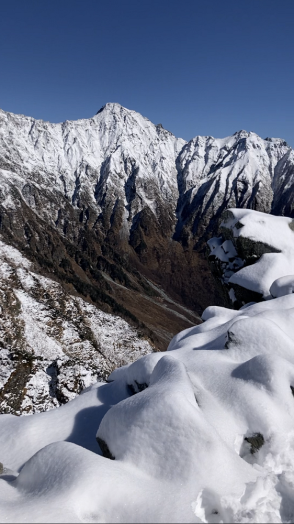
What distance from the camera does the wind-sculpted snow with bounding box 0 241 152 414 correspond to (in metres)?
42.1

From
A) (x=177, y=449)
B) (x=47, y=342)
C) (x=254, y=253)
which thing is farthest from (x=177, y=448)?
(x=47, y=342)

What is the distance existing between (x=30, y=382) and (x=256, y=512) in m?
40.6

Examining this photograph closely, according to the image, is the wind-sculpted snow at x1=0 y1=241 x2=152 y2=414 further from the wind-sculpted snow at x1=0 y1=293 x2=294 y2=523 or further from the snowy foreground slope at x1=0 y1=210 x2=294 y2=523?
the wind-sculpted snow at x1=0 y1=293 x2=294 y2=523

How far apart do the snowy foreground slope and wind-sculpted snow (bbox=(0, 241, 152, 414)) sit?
2776 cm

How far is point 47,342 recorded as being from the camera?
56.5 metres

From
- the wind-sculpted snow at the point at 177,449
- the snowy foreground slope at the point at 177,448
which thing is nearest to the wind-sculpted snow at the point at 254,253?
the snowy foreground slope at the point at 177,448

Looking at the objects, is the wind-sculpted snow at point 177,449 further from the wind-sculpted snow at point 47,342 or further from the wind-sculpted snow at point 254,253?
the wind-sculpted snow at point 47,342

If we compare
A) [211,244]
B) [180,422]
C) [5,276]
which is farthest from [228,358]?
[5,276]

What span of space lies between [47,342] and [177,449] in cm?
5055

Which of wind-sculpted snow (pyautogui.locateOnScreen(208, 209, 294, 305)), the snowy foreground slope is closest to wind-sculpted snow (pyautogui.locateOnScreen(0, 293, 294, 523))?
the snowy foreground slope

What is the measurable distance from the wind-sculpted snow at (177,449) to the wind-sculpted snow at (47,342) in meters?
28.3

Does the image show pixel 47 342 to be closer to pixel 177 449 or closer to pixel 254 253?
pixel 254 253

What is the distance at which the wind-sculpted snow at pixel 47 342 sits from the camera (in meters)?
42.1

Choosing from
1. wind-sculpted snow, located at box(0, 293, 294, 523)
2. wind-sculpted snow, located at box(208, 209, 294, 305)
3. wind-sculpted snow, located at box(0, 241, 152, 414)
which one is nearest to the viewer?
wind-sculpted snow, located at box(0, 293, 294, 523)
